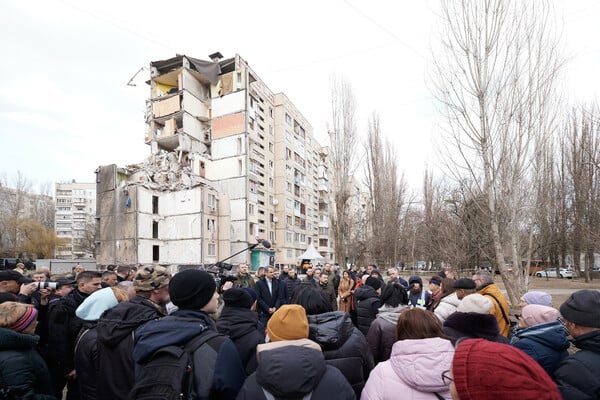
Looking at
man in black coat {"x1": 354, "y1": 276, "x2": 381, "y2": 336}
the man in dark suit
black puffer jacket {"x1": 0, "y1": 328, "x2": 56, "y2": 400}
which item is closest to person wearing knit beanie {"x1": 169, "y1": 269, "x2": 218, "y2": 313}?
black puffer jacket {"x1": 0, "y1": 328, "x2": 56, "y2": 400}

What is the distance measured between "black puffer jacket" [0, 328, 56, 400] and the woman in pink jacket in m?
2.48

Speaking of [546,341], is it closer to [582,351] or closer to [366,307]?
[582,351]

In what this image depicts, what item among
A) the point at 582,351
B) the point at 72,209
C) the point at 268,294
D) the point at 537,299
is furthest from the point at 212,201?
the point at 72,209

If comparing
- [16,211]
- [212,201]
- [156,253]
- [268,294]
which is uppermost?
[16,211]

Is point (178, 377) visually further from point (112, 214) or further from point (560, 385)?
point (112, 214)

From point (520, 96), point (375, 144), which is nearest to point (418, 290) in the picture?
point (520, 96)

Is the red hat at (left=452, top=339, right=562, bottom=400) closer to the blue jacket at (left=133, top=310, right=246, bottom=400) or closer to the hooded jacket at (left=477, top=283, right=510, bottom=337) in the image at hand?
the blue jacket at (left=133, top=310, right=246, bottom=400)

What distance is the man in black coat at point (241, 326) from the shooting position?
9.62 ft

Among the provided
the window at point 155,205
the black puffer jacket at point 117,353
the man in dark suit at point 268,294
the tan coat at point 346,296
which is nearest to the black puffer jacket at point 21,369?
the black puffer jacket at point 117,353

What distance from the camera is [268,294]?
7887 millimetres

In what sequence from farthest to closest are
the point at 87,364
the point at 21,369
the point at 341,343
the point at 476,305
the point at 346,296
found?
the point at 346,296, the point at 476,305, the point at 87,364, the point at 341,343, the point at 21,369

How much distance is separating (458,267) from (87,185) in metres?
109

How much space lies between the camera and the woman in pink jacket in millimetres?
1926

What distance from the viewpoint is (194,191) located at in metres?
33.5
